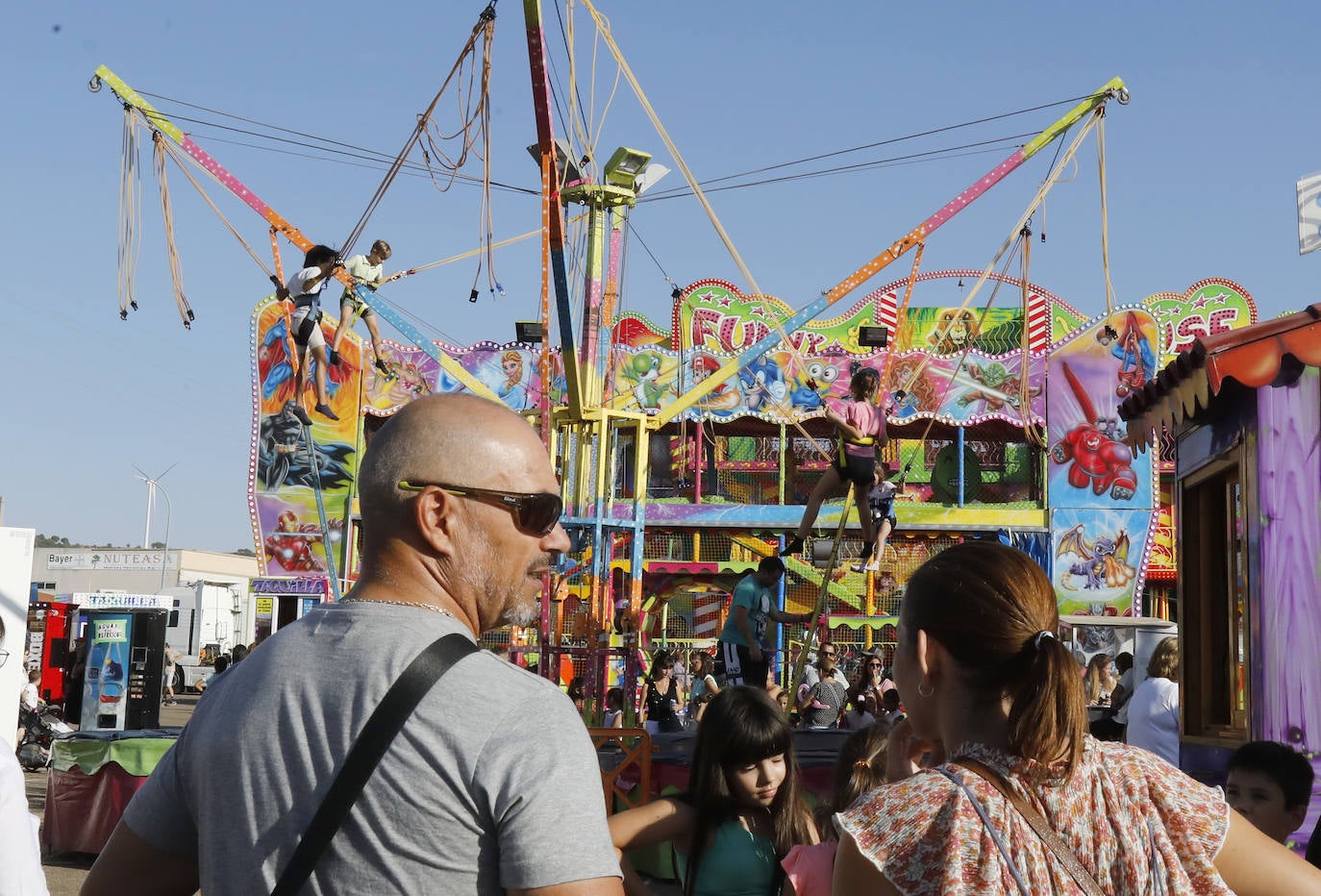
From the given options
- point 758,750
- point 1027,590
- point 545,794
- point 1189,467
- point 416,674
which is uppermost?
point 1189,467

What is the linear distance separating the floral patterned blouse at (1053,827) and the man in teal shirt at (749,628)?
7.62m

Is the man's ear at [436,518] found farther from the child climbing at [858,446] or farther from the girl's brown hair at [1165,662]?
the child climbing at [858,446]

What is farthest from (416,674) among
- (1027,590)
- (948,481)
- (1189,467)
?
(948,481)

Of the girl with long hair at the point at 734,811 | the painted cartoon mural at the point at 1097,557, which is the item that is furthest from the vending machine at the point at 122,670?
the painted cartoon mural at the point at 1097,557

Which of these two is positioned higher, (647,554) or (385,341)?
(385,341)

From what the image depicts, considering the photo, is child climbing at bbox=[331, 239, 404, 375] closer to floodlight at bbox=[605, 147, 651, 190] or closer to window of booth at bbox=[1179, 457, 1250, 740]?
floodlight at bbox=[605, 147, 651, 190]

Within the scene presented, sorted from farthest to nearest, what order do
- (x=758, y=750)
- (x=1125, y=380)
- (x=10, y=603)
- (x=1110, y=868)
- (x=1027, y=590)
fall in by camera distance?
(x=1125, y=380)
(x=10, y=603)
(x=758, y=750)
(x=1027, y=590)
(x=1110, y=868)

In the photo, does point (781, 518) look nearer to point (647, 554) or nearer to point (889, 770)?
point (647, 554)

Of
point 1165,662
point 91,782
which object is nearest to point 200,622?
point 91,782

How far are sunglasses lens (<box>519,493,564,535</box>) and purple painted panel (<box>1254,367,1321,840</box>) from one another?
480 centimetres

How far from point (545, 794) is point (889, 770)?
1.54 meters

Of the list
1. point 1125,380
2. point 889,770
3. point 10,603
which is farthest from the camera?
point 1125,380

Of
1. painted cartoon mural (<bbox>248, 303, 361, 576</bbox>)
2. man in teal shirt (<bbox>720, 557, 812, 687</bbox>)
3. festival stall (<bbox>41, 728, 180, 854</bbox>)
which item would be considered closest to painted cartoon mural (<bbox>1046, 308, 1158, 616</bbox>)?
painted cartoon mural (<bbox>248, 303, 361, 576</bbox>)

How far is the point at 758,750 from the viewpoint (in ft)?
12.7
